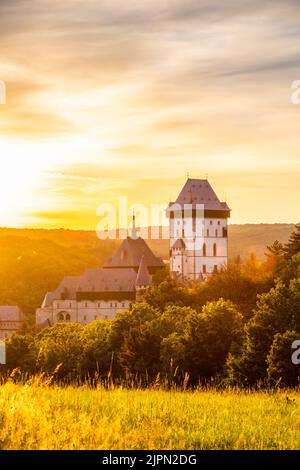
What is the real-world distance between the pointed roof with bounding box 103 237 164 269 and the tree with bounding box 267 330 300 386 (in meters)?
140

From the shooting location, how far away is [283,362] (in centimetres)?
3112

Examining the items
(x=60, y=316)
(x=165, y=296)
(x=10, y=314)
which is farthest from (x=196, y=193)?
(x=165, y=296)

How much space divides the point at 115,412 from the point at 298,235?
58826 millimetres

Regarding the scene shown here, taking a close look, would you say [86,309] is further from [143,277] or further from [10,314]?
[10,314]

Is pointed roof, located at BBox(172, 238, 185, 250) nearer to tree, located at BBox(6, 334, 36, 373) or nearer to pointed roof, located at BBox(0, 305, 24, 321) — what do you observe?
pointed roof, located at BBox(0, 305, 24, 321)

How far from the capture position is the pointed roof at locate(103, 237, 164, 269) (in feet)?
566

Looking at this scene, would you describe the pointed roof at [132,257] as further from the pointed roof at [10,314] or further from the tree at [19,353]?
the tree at [19,353]

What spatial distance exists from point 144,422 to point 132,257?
164m

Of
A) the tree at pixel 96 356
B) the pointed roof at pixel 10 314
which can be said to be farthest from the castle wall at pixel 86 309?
the tree at pixel 96 356

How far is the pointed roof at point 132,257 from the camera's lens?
173 m

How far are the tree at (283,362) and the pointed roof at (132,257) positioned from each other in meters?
140
